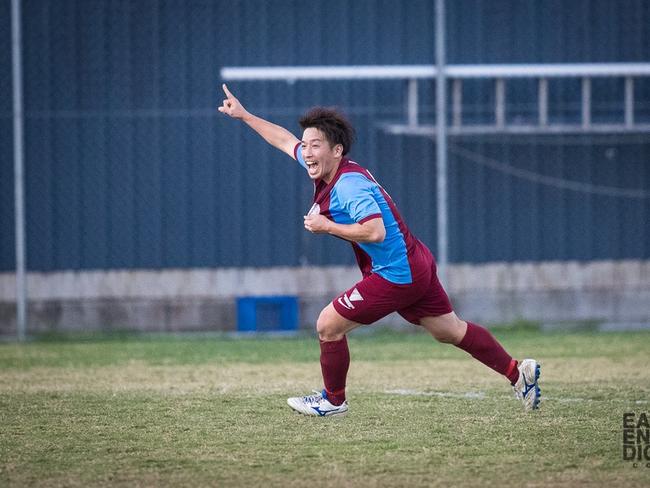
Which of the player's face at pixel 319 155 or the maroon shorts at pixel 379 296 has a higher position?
the player's face at pixel 319 155

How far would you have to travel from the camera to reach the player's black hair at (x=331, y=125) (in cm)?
709

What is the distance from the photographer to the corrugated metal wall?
1416 centimetres

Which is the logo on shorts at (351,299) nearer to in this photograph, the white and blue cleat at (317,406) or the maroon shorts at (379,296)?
the maroon shorts at (379,296)

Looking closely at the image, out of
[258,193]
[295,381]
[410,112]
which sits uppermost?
[410,112]

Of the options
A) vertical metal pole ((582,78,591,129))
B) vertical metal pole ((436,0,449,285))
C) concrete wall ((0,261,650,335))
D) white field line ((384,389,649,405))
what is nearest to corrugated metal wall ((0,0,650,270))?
concrete wall ((0,261,650,335))

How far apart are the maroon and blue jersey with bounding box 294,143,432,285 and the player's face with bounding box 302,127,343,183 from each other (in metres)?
0.08

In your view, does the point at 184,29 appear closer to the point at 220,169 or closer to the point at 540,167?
the point at 220,169

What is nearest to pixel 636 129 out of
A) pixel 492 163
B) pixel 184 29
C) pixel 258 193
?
pixel 492 163

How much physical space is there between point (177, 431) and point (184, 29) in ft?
27.9

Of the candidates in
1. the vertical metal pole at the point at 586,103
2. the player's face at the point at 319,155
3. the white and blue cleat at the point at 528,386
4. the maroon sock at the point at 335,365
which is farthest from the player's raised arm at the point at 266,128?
the vertical metal pole at the point at 586,103

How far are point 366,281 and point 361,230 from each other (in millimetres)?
491

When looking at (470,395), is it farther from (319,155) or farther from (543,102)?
(543,102)

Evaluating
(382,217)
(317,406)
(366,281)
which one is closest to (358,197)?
(382,217)

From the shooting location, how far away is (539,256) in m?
14.5
